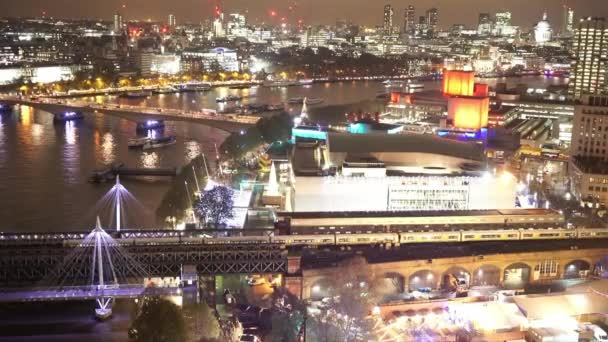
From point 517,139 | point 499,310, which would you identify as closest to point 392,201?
point 499,310

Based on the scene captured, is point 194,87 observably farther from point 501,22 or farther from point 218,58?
point 501,22

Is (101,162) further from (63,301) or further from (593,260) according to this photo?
(593,260)

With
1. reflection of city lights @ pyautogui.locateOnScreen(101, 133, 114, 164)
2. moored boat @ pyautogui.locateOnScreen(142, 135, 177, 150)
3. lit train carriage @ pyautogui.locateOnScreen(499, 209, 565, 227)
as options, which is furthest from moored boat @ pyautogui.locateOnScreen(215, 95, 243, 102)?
lit train carriage @ pyautogui.locateOnScreen(499, 209, 565, 227)

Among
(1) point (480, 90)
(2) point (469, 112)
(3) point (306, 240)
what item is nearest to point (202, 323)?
(3) point (306, 240)

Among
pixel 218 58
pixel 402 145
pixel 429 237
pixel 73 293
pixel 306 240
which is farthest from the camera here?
pixel 218 58

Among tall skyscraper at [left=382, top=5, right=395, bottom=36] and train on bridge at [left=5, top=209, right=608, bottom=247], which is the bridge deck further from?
tall skyscraper at [left=382, top=5, right=395, bottom=36]

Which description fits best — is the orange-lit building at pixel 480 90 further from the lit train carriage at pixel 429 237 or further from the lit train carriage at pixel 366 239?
the lit train carriage at pixel 366 239

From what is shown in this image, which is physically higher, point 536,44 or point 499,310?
point 536,44
